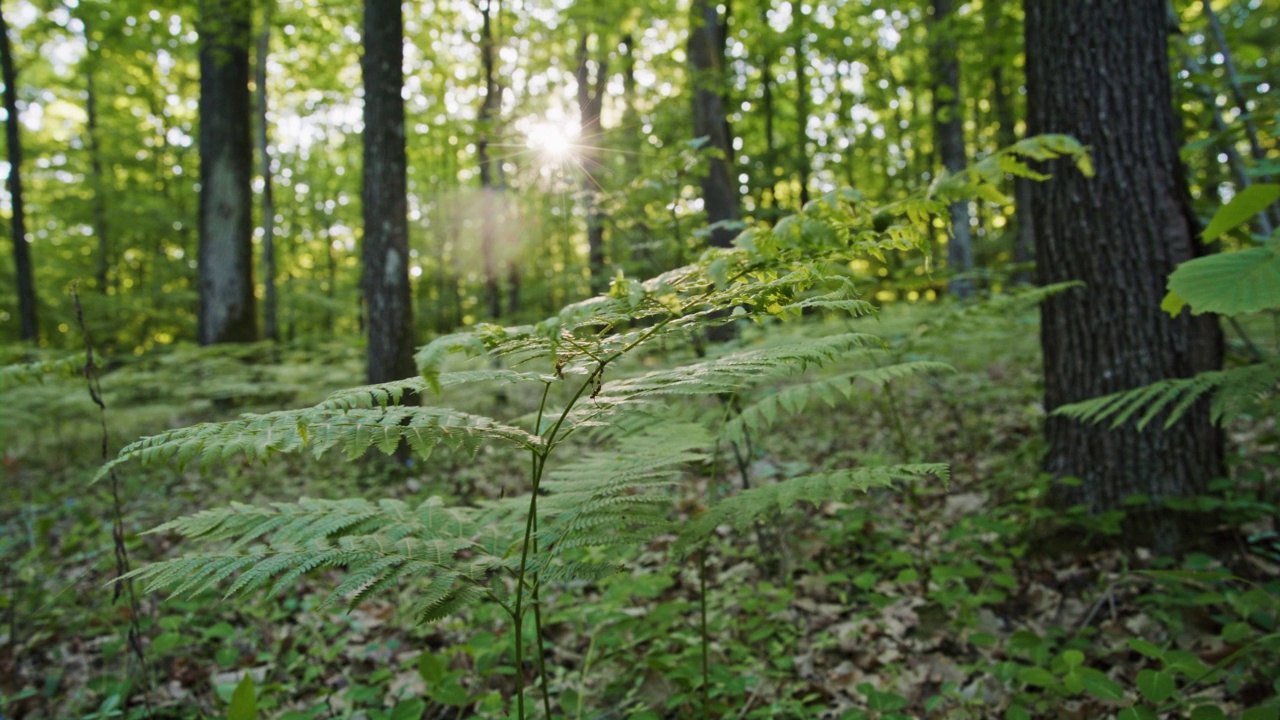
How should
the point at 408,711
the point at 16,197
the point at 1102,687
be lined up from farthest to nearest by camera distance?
the point at 16,197 < the point at 408,711 < the point at 1102,687

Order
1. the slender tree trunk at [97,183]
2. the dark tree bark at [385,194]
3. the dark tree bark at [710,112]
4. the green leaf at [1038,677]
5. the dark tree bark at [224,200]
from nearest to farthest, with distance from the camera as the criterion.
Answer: the green leaf at [1038,677], the dark tree bark at [385,194], the dark tree bark at [710,112], the dark tree bark at [224,200], the slender tree trunk at [97,183]

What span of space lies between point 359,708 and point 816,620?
1821 millimetres

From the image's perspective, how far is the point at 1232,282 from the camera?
4.60 feet

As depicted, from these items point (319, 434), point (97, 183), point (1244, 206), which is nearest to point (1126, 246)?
point (1244, 206)

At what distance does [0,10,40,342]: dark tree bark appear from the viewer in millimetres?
8109

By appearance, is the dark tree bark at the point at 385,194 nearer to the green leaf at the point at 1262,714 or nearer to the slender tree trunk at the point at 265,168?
the slender tree trunk at the point at 265,168

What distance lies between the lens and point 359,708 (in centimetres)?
228

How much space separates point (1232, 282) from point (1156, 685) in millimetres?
1012

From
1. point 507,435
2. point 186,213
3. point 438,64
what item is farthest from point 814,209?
point 186,213

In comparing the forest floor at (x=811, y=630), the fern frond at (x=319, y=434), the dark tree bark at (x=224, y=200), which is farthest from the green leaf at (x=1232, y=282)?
the dark tree bark at (x=224, y=200)

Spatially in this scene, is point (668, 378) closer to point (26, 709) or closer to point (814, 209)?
point (814, 209)

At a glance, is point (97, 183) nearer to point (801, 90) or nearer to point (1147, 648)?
point (801, 90)

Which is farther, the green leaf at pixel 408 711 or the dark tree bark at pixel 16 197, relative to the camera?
the dark tree bark at pixel 16 197

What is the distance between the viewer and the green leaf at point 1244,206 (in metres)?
1.38
